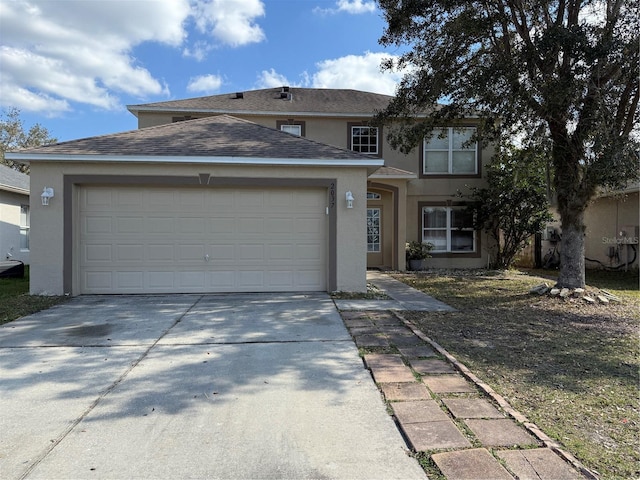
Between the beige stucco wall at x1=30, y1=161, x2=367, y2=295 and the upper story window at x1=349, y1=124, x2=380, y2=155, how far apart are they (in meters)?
6.62

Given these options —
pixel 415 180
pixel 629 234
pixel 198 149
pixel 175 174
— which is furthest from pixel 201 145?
pixel 629 234

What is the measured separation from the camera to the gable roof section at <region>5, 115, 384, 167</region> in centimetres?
877

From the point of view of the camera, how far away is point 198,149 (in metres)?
9.30

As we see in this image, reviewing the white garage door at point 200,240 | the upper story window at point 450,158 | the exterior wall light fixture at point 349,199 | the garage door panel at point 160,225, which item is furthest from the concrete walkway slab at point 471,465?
the upper story window at point 450,158

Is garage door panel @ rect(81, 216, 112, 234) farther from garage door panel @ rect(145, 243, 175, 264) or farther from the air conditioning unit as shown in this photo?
the air conditioning unit

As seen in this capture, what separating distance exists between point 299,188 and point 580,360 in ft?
20.2

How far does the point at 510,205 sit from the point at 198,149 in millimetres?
10452

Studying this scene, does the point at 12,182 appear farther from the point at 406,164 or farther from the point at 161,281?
the point at 406,164

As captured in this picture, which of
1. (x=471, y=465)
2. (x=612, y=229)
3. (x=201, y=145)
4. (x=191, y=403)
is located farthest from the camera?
(x=612, y=229)

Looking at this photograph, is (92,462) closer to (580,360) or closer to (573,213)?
(580,360)

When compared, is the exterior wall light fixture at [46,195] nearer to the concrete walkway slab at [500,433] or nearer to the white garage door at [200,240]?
the white garage door at [200,240]

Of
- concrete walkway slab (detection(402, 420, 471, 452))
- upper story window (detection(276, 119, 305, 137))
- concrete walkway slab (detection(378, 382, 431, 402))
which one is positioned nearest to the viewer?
concrete walkway slab (detection(402, 420, 471, 452))

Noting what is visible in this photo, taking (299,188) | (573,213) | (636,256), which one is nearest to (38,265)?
(299,188)

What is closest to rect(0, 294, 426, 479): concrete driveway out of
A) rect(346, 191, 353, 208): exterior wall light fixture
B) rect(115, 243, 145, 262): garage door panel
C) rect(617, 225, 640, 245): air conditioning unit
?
rect(115, 243, 145, 262): garage door panel
